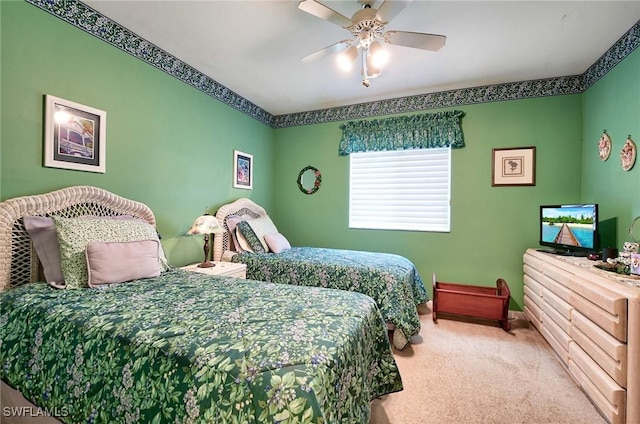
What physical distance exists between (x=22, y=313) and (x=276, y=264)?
178 centimetres

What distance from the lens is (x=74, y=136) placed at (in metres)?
1.92

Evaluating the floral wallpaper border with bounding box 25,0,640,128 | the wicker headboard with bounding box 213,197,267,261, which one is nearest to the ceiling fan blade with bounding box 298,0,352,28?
the floral wallpaper border with bounding box 25,0,640,128

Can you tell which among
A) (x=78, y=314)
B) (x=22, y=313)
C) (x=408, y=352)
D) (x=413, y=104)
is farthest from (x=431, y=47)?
(x=22, y=313)

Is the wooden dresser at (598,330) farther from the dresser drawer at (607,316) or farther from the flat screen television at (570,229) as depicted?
the flat screen television at (570,229)

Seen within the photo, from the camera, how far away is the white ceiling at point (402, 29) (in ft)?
6.20

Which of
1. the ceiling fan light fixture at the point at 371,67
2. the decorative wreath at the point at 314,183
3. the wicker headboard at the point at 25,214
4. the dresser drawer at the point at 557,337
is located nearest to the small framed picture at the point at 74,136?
the wicker headboard at the point at 25,214

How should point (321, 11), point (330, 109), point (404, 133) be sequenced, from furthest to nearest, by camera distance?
point (330, 109), point (404, 133), point (321, 11)

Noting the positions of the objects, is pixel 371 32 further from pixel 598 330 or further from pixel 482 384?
pixel 482 384

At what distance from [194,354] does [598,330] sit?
2.25 m

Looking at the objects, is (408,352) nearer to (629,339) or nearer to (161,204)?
(629,339)

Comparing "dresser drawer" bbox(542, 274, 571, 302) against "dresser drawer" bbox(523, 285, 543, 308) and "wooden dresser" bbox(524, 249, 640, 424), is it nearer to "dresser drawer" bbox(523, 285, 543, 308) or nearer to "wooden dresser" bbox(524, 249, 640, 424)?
"wooden dresser" bbox(524, 249, 640, 424)

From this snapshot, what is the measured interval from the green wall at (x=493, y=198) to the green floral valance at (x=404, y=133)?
6.2 inches

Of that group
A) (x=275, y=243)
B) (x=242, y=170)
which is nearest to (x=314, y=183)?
(x=242, y=170)

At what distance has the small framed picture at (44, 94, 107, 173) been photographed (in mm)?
1792
